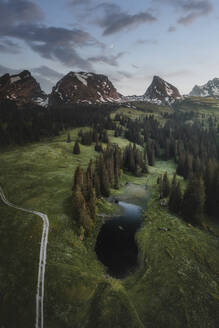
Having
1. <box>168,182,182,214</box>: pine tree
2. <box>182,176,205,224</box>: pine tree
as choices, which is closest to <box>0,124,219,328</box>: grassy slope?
<box>182,176,205,224</box>: pine tree

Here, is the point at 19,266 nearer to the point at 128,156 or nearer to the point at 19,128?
the point at 128,156

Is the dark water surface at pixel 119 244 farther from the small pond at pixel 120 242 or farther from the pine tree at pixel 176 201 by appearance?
the pine tree at pixel 176 201

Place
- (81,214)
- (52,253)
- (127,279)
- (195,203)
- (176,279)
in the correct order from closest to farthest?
(176,279)
(127,279)
(52,253)
(81,214)
(195,203)

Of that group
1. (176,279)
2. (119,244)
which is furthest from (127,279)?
(119,244)

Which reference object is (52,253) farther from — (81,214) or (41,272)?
(81,214)

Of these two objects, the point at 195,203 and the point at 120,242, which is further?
the point at 195,203

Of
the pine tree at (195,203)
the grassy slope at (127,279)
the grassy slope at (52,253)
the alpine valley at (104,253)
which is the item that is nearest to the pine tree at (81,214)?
the alpine valley at (104,253)

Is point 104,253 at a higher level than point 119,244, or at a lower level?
higher
